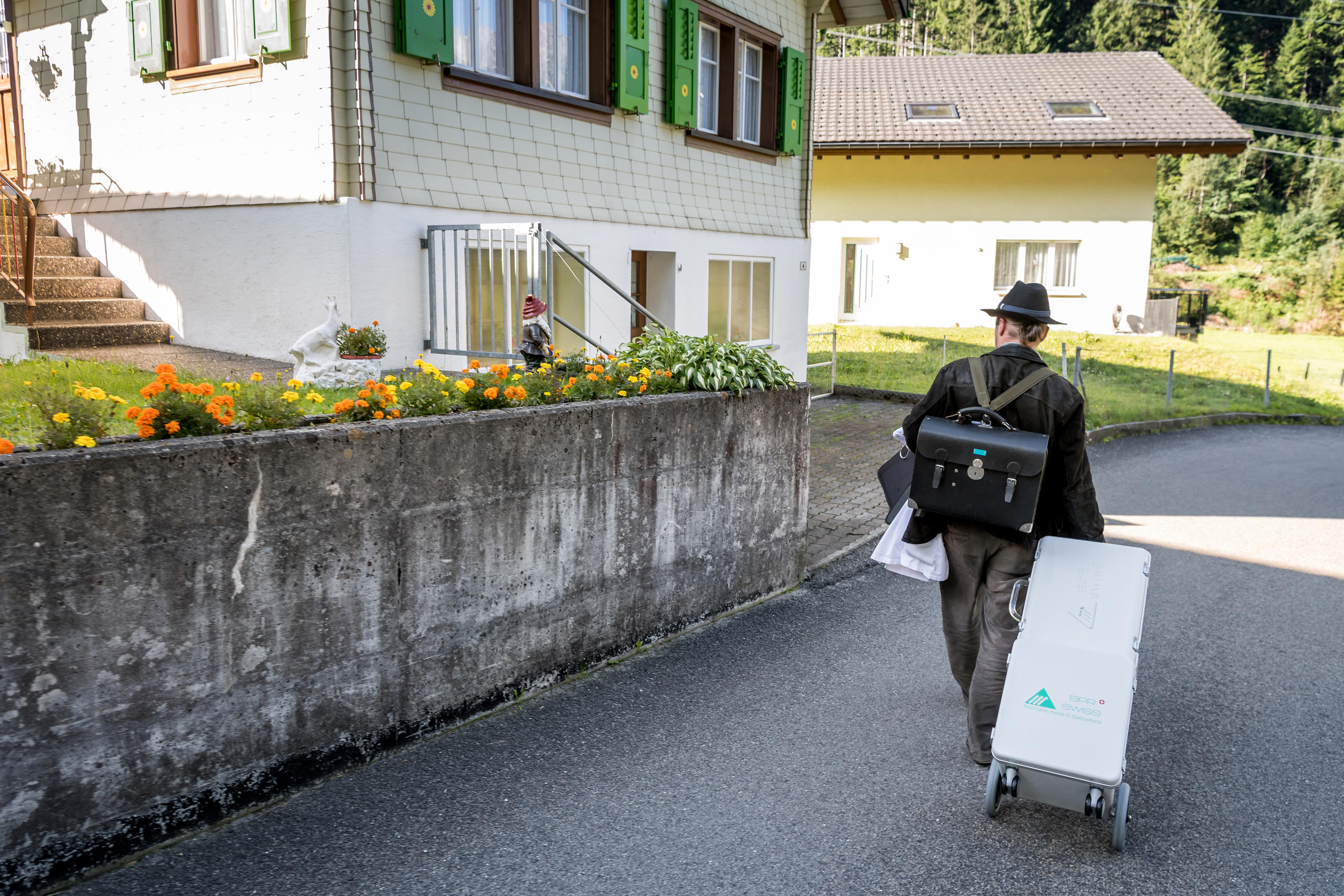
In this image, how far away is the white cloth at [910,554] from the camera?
457cm

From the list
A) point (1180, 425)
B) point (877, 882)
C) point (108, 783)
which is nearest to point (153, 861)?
point (108, 783)

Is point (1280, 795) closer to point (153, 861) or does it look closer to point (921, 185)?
point (153, 861)

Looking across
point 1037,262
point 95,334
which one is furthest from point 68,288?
point 1037,262

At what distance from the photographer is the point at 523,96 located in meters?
10.9

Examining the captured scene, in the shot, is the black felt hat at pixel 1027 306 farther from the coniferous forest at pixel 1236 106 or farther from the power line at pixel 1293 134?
the power line at pixel 1293 134

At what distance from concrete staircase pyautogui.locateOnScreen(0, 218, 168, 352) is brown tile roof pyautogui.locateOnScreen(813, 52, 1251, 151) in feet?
59.9

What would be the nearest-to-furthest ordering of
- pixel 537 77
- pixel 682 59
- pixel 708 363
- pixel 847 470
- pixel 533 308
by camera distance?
1. pixel 708 363
2. pixel 533 308
3. pixel 847 470
4. pixel 537 77
5. pixel 682 59

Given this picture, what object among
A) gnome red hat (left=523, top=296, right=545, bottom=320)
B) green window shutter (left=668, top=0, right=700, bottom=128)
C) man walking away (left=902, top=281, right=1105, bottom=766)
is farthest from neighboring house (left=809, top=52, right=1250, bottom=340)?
man walking away (left=902, top=281, right=1105, bottom=766)

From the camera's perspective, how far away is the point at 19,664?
330cm

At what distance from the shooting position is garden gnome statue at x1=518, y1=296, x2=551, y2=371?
8.33 metres

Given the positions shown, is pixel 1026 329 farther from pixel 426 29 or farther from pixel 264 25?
pixel 264 25

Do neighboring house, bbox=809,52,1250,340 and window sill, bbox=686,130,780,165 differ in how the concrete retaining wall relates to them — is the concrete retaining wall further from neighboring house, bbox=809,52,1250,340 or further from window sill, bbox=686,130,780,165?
neighboring house, bbox=809,52,1250,340

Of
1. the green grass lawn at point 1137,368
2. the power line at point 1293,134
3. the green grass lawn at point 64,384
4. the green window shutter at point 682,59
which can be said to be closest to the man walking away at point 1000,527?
the green grass lawn at point 64,384

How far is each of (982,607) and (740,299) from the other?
11.5 metres
